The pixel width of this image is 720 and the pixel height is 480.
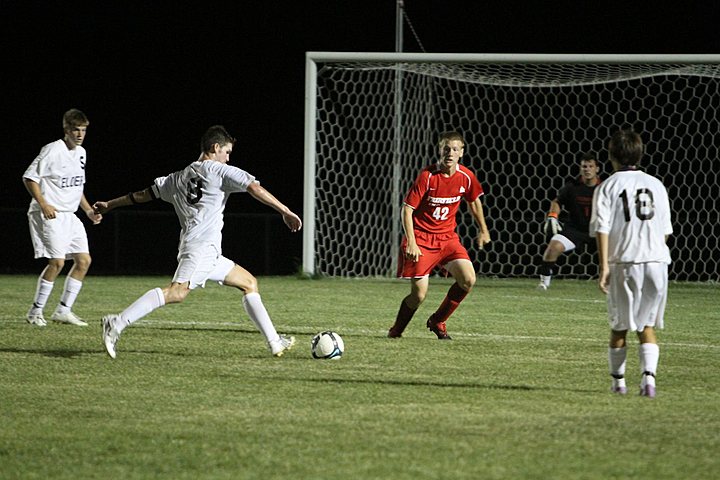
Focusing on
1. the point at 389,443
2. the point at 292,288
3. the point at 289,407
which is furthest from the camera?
the point at 292,288

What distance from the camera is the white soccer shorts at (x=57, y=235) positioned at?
10680mm

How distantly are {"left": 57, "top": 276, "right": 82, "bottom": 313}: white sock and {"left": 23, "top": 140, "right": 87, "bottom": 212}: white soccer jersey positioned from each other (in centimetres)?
63

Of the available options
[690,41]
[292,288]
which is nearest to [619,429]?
[292,288]

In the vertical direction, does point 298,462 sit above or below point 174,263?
above

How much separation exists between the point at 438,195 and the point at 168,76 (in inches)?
931

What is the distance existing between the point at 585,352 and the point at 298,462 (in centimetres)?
429

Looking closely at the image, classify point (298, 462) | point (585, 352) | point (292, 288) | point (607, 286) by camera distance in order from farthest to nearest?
point (292, 288)
point (585, 352)
point (607, 286)
point (298, 462)

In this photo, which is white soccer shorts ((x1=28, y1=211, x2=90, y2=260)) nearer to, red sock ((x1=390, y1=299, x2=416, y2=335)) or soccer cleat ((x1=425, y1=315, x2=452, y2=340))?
red sock ((x1=390, y1=299, x2=416, y2=335))

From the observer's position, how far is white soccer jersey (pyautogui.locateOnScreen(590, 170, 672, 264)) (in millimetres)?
6535

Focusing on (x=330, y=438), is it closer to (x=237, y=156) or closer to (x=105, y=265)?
(x=105, y=265)

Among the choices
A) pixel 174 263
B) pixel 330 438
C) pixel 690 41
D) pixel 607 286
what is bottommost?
pixel 174 263

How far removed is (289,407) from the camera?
621 cm

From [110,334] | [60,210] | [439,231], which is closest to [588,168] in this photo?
[439,231]

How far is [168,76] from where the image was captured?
32.4 metres
